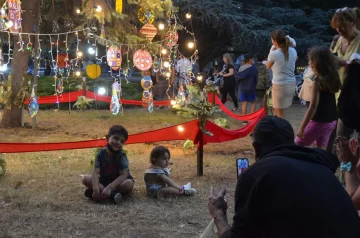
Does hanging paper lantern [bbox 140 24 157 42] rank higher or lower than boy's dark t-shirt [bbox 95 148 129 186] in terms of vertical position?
higher

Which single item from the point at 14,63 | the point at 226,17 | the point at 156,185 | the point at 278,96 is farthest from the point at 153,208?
the point at 226,17

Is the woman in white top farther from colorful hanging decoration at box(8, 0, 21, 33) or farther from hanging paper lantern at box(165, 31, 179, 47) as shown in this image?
colorful hanging decoration at box(8, 0, 21, 33)

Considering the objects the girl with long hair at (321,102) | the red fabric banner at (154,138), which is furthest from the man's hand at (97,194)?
the girl with long hair at (321,102)

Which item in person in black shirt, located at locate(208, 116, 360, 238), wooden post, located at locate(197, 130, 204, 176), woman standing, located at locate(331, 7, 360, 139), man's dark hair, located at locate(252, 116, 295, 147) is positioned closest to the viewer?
person in black shirt, located at locate(208, 116, 360, 238)

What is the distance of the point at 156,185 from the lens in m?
5.51

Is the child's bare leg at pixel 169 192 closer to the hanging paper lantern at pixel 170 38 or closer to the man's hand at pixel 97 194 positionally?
the man's hand at pixel 97 194

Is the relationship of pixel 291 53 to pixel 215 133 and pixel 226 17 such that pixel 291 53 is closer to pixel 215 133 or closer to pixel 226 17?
pixel 215 133

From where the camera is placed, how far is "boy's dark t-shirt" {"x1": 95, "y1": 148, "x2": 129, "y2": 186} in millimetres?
5359

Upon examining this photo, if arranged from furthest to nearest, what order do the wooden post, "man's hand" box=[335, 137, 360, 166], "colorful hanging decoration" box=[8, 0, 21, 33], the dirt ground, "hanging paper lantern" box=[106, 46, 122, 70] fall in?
"hanging paper lantern" box=[106, 46, 122, 70]
"colorful hanging decoration" box=[8, 0, 21, 33]
the wooden post
the dirt ground
"man's hand" box=[335, 137, 360, 166]

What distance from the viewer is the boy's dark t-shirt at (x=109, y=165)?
536 centimetres

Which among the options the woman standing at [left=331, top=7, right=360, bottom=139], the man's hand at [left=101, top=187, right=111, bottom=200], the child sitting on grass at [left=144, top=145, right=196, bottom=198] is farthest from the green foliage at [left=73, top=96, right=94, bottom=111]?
the woman standing at [left=331, top=7, right=360, bottom=139]

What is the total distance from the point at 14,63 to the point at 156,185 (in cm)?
674

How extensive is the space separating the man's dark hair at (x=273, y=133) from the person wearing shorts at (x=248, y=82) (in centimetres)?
990

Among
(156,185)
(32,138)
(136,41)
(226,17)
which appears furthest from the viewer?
(226,17)
